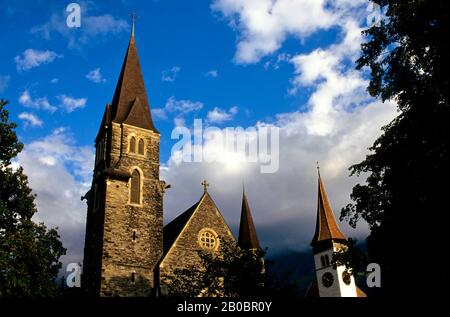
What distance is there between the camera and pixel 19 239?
1709cm

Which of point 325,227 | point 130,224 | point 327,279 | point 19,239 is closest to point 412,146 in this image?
point 19,239

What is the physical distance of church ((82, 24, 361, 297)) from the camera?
24484 mm

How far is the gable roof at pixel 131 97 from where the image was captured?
98.4ft

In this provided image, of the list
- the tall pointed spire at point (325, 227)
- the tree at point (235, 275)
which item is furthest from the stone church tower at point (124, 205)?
the tall pointed spire at point (325, 227)

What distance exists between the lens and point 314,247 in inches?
1938

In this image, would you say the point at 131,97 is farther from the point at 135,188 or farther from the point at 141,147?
the point at 135,188

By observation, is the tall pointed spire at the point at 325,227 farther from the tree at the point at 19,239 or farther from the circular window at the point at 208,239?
the tree at the point at 19,239

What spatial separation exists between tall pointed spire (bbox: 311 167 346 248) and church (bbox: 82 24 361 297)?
17.3 meters

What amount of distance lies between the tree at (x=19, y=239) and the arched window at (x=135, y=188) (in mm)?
6180

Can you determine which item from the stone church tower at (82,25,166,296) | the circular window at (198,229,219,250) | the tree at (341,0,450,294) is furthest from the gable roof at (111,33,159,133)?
the tree at (341,0,450,294)

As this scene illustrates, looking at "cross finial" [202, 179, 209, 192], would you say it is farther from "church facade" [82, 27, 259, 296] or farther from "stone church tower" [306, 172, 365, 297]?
"stone church tower" [306, 172, 365, 297]

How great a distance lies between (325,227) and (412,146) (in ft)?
119
